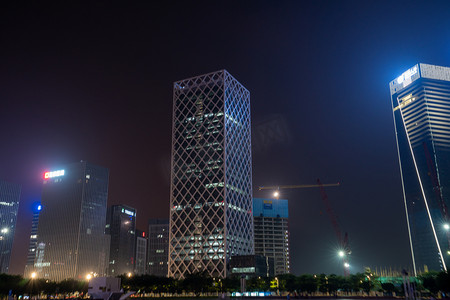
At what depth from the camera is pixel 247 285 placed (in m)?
190

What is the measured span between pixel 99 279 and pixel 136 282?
55152 millimetres

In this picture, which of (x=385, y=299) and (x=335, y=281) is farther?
(x=335, y=281)

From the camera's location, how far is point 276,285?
19300cm

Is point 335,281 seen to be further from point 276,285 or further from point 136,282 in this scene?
point 136,282

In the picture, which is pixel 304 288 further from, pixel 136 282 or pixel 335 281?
pixel 136 282

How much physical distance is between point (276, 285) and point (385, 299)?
78768mm

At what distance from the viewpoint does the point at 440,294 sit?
12512cm

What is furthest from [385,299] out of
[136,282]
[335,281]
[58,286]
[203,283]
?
[58,286]

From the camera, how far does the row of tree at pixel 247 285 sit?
125 metres

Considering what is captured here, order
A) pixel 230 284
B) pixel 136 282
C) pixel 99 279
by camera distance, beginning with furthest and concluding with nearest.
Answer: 1. pixel 230 284
2. pixel 136 282
3. pixel 99 279

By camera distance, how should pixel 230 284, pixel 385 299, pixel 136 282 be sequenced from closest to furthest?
1. pixel 385 299
2. pixel 136 282
3. pixel 230 284

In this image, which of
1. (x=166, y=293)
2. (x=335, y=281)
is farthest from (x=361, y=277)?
(x=166, y=293)

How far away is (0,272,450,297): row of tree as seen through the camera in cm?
12488

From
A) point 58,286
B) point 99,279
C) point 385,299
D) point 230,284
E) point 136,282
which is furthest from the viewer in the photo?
point 230,284
